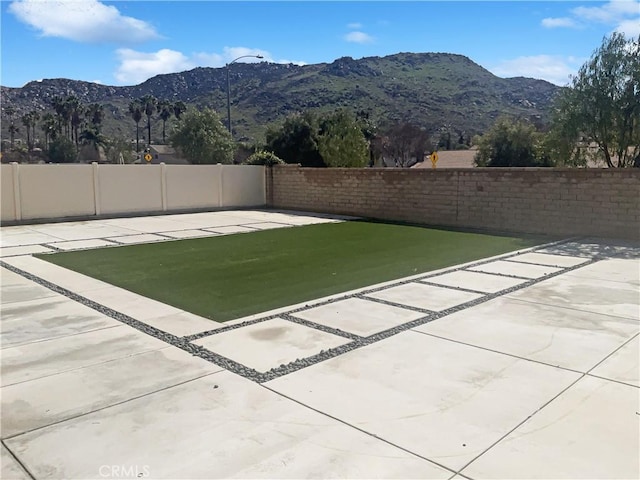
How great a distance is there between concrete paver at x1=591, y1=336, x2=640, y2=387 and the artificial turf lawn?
3.45 metres

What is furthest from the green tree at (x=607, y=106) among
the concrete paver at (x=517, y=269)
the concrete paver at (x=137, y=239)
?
the concrete paver at (x=137, y=239)

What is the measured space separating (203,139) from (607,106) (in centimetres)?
3899

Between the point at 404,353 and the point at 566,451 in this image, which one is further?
the point at 404,353

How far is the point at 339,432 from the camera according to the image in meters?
3.41

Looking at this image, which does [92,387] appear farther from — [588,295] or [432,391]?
[588,295]

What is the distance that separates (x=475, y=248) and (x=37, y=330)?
8486 mm

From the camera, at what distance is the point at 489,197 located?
15.0 m

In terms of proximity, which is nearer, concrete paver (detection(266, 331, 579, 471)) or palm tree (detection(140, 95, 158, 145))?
concrete paver (detection(266, 331, 579, 471))

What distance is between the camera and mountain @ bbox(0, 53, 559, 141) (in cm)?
8212

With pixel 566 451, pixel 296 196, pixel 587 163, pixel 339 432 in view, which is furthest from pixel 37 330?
pixel 296 196

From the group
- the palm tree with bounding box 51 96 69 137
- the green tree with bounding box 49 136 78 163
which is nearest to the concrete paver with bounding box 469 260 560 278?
the green tree with bounding box 49 136 78 163

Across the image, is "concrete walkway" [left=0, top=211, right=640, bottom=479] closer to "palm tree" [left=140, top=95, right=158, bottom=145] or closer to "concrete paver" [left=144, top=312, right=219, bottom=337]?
"concrete paver" [left=144, top=312, right=219, bottom=337]

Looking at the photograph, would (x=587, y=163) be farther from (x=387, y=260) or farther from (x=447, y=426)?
(x=447, y=426)

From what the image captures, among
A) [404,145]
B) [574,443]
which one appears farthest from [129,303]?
[404,145]
